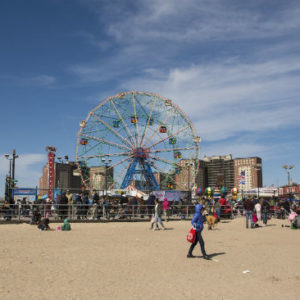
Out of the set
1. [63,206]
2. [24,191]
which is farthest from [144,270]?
[24,191]

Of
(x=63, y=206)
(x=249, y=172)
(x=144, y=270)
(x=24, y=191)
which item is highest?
(x=249, y=172)

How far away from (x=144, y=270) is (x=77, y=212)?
48.4ft

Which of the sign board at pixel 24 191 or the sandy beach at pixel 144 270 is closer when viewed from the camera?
the sandy beach at pixel 144 270

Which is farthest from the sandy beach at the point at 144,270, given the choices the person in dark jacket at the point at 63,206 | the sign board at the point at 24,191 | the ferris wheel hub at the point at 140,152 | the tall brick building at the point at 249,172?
the tall brick building at the point at 249,172

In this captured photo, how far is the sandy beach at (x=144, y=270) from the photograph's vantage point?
255 inches

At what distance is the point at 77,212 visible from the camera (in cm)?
2244

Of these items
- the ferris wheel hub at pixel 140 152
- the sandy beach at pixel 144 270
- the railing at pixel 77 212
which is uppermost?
the ferris wheel hub at pixel 140 152

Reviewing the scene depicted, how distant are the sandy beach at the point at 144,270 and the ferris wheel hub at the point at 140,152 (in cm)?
3178

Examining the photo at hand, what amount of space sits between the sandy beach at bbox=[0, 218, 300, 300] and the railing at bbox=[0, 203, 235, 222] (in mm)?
8425

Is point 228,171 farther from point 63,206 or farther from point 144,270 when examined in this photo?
point 144,270

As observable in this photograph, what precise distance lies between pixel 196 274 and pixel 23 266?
152 inches

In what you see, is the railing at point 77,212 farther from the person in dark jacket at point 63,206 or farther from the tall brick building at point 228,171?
the tall brick building at point 228,171

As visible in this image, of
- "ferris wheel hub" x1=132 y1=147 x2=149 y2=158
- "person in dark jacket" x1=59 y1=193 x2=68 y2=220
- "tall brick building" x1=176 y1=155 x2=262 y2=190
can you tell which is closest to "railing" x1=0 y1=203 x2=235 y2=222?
"person in dark jacket" x1=59 y1=193 x2=68 y2=220

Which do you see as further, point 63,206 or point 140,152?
point 140,152
